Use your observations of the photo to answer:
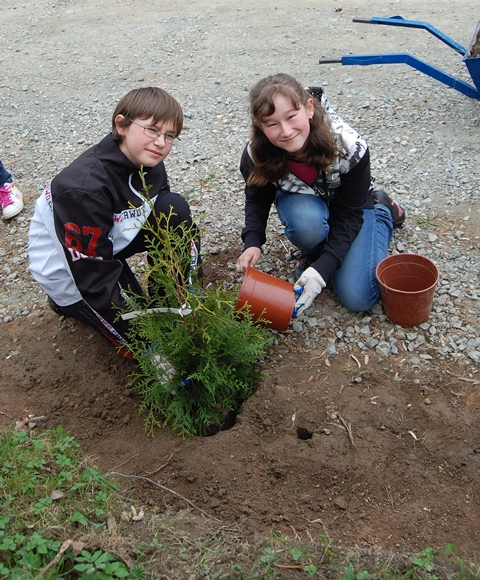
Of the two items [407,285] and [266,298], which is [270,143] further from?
[407,285]

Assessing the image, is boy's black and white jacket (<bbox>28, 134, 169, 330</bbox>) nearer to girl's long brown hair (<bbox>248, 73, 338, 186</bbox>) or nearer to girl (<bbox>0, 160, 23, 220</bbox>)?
girl's long brown hair (<bbox>248, 73, 338, 186</bbox>)

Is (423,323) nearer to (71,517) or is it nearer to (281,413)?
(281,413)

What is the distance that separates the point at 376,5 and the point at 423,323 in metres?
5.46

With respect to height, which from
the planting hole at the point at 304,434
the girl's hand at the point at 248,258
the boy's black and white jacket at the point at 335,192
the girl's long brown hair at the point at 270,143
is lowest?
the planting hole at the point at 304,434

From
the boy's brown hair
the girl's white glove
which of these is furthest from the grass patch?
the boy's brown hair

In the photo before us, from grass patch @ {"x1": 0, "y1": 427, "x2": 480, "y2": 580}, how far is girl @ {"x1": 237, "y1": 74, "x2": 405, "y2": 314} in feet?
4.01

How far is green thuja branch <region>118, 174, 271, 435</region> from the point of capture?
250 centimetres

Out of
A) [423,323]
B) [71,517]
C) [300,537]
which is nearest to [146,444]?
[71,517]

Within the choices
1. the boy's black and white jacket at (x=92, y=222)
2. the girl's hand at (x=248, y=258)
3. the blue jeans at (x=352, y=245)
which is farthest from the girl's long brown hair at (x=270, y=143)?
the boy's black and white jacket at (x=92, y=222)

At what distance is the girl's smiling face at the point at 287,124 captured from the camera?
285 cm

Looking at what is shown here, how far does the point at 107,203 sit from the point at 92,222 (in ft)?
0.36

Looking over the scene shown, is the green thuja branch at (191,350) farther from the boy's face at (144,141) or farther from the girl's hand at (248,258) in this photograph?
the girl's hand at (248,258)

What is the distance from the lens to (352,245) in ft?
11.2

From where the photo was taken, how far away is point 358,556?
217 cm
